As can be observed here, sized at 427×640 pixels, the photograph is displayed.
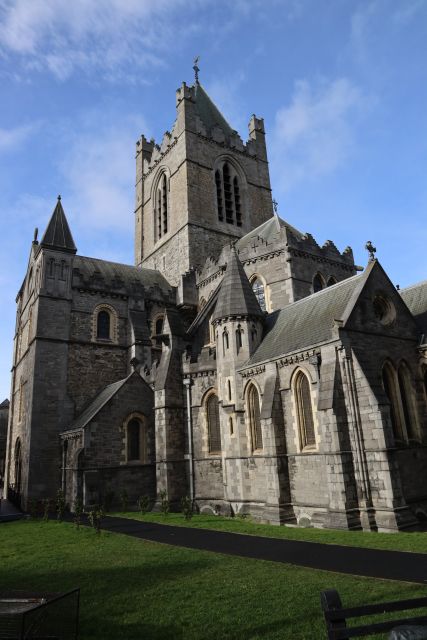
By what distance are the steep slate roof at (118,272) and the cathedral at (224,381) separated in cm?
18

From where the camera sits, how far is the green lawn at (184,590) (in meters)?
6.66

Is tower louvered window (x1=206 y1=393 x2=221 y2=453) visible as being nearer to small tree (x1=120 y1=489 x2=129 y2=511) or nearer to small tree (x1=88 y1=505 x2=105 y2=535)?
small tree (x1=120 y1=489 x2=129 y2=511)

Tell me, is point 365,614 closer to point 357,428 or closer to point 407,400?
point 357,428

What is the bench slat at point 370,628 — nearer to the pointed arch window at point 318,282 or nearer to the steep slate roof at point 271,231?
the pointed arch window at point 318,282

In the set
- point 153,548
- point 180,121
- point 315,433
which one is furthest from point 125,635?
point 180,121

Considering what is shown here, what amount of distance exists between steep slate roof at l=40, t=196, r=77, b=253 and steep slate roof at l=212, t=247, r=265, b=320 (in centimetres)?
1198

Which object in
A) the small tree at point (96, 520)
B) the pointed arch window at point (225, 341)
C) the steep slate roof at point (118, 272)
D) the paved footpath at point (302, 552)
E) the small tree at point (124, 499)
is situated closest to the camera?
the paved footpath at point (302, 552)

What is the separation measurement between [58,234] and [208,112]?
22839 millimetres

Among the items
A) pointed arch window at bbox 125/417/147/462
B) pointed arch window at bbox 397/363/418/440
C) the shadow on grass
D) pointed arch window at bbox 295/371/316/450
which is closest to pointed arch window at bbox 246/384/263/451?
pointed arch window at bbox 295/371/316/450

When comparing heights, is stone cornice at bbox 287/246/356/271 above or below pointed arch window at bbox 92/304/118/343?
above

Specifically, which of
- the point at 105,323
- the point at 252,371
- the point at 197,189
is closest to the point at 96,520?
the point at 252,371

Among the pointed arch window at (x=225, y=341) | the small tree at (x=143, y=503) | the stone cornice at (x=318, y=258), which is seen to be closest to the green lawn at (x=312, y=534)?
the small tree at (x=143, y=503)

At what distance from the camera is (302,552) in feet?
37.5

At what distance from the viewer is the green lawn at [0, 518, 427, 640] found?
6.66m
